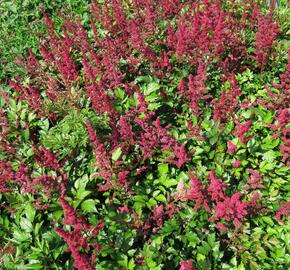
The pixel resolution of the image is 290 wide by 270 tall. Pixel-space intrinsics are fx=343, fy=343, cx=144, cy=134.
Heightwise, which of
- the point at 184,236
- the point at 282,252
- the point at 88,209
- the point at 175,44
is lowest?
the point at 282,252

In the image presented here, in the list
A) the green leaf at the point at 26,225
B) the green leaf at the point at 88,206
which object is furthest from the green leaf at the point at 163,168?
the green leaf at the point at 26,225

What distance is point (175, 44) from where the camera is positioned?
453 cm

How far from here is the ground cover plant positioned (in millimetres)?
2986

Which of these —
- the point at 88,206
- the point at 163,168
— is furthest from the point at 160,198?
the point at 88,206

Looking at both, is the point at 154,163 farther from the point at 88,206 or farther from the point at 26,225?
the point at 26,225

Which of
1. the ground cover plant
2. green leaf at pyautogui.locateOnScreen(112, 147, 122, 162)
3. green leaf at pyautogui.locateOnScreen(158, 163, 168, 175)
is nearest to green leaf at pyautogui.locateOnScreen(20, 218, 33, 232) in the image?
the ground cover plant

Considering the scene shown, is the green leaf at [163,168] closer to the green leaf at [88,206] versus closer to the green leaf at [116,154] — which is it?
the green leaf at [116,154]

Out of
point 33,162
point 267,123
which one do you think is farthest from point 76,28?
point 267,123

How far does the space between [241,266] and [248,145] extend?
1.23 m

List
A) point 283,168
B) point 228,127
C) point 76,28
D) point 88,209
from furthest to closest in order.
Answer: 1. point 76,28
2. point 228,127
3. point 283,168
4. point 88,209

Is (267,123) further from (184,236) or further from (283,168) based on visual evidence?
(184,236)

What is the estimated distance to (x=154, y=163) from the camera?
12.4ft

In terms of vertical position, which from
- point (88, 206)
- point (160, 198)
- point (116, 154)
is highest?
point (116, 154)

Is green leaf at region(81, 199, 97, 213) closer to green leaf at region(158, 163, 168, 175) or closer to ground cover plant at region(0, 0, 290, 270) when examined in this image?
ground cover plant at region(0, 0, 290, 270)
